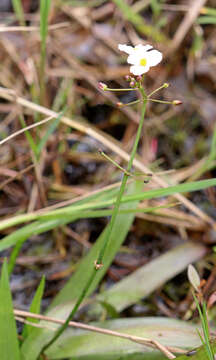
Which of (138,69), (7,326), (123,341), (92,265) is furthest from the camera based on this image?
(92,265)

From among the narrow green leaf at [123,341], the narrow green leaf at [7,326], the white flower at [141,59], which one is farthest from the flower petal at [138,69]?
the narrow green leaf at [123,341]

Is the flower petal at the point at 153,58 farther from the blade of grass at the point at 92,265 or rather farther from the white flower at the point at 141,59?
the blade of grass at the point at 92,265

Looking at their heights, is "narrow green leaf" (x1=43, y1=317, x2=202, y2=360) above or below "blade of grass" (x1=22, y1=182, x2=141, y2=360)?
below

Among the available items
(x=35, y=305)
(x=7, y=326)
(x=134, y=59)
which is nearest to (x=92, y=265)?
(x=35, y=305)

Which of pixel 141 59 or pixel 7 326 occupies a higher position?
pixel 141 59

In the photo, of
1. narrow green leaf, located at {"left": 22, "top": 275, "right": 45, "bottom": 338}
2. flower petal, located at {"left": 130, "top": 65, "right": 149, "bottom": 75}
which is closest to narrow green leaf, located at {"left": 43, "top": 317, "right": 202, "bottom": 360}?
narrow green leaf, located at {"left": 22, "top": 275, "right": 45, "bottom": 338}

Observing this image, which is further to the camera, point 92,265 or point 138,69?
point 92,265

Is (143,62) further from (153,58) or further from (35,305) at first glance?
(35,305)

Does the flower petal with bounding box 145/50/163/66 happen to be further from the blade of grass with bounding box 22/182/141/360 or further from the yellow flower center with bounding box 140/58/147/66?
the blade of grass with bounding box 22/182/141/360

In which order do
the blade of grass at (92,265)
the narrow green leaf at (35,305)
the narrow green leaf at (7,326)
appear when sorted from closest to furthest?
the narrow green leaf at (7,326), the narrow green leaf at (35,305), the blade of grass at (92,265)
